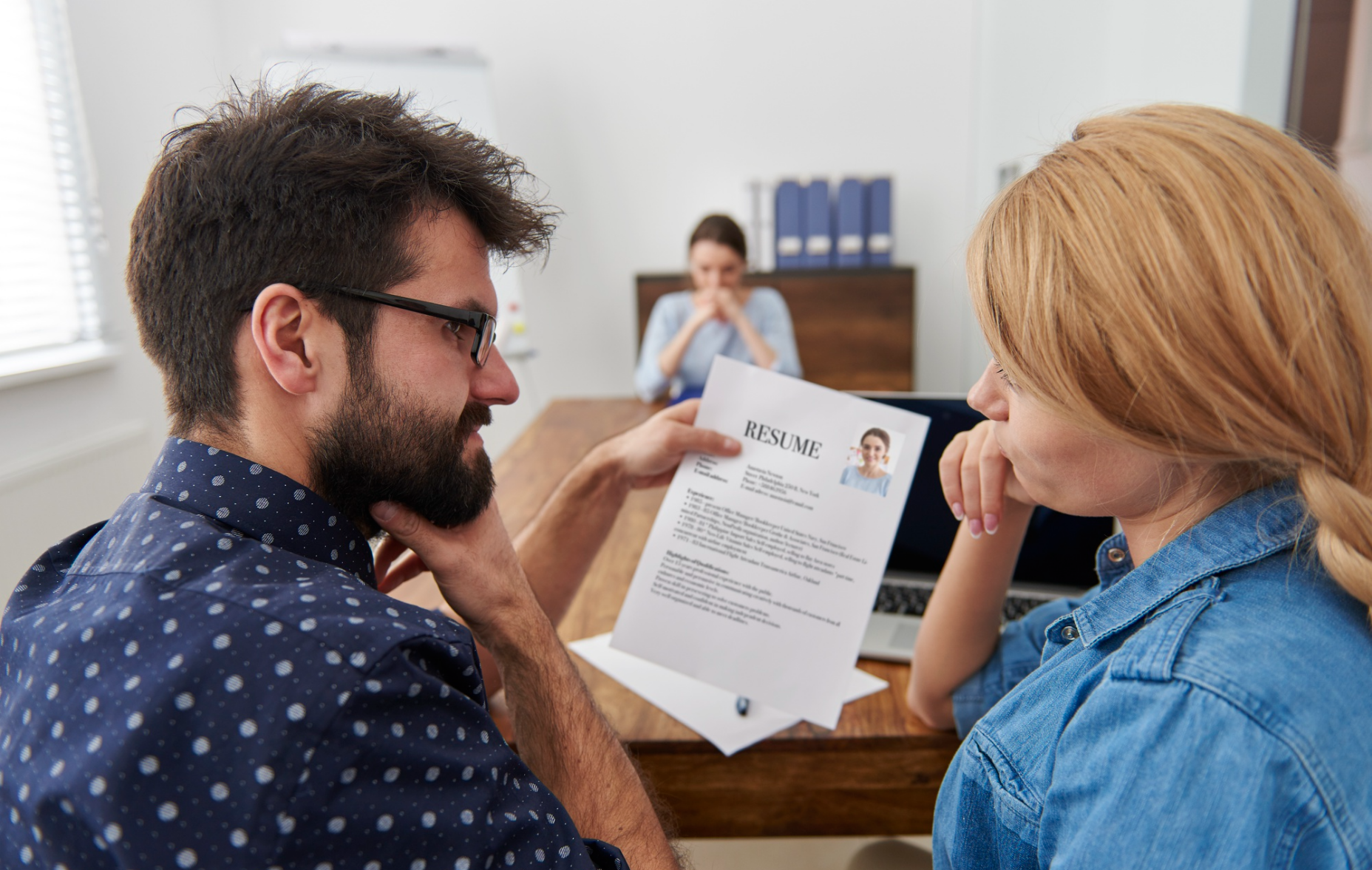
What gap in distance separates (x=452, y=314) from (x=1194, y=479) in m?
0.66

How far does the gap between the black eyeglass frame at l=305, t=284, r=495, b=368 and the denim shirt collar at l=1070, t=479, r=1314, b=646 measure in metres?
0.60

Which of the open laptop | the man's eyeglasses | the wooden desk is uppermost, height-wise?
the man's eyeglasses

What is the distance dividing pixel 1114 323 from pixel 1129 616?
0.22 metres

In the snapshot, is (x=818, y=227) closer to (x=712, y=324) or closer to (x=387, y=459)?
(x=712, y=324)

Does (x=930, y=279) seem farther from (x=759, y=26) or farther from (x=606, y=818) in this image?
(x=606, y=818)

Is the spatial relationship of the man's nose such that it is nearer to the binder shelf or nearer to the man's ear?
the man's ear

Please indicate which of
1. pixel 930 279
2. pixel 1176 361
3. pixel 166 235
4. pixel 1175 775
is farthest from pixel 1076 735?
pixel 930 279

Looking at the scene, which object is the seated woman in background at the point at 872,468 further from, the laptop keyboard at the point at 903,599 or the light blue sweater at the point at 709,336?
the light blue sweater at the point at 709,336

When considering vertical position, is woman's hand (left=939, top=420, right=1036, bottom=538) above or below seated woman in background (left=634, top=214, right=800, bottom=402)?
above

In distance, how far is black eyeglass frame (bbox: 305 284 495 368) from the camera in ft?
2.46

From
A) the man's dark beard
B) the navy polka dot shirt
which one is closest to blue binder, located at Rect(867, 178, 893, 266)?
the man's dark beard

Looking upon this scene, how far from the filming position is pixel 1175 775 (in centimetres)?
47

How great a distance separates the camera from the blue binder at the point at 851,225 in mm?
3932

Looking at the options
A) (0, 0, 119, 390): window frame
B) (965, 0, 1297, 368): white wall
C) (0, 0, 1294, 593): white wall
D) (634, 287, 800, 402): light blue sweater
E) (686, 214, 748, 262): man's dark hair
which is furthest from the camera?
(0, 0, 1294, 593): white wall
